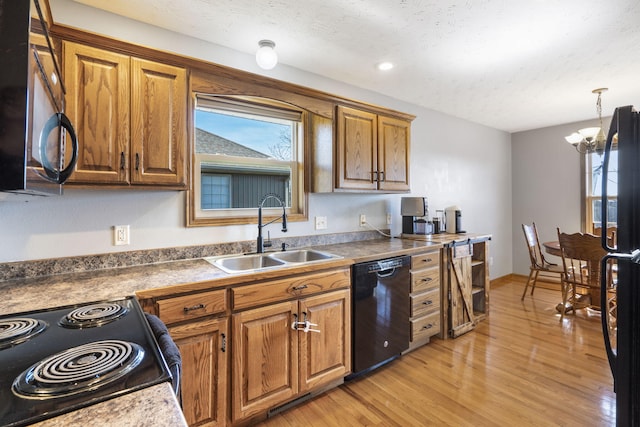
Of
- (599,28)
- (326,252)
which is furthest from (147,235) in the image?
(599,28)

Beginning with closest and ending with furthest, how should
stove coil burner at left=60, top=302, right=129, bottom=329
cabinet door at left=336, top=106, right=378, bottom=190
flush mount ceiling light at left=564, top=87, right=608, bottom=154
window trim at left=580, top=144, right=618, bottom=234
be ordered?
stove coil burner at left=60, top=302, right=129, bottom=329 → cabinet door at left=336, top=106, right=378, bottom=190 → flush mount ceiling light at left=564, top=87, right=608, bottom=154 → window trim at left=580, top=144, right=618, bottom=234

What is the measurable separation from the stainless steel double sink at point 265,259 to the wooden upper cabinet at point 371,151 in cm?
62

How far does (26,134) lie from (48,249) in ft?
4.58

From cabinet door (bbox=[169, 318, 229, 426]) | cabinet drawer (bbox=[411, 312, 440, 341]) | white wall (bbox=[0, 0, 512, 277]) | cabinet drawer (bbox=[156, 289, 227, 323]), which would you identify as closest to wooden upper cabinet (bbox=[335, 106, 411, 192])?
white wall (bbox=[0, 0, 512, 277])

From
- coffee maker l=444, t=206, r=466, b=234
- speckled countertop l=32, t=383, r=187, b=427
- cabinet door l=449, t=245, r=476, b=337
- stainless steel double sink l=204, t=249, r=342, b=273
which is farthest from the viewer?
coffee maker l=444, t=206, r=466, b=234

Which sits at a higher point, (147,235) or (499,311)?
(147,235)

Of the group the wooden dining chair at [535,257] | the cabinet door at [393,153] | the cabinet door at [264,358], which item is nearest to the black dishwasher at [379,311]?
the cabinet door at [264,358]

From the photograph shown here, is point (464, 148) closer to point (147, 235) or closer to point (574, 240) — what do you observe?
point (574, 240)

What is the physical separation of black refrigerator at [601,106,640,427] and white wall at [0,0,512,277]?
6.50ft

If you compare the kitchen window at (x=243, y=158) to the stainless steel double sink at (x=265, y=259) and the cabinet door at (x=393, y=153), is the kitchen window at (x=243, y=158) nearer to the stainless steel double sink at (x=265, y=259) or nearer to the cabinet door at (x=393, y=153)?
the stainless steel double sink at (x=265, y=259)

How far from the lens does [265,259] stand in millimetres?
2258

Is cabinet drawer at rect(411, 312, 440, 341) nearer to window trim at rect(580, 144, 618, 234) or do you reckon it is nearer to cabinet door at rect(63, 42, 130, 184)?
cabinet door at rect(63, 42, 130, 184)

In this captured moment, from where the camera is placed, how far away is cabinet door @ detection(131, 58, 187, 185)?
64.5 inches

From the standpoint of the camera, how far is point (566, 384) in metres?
2.14
